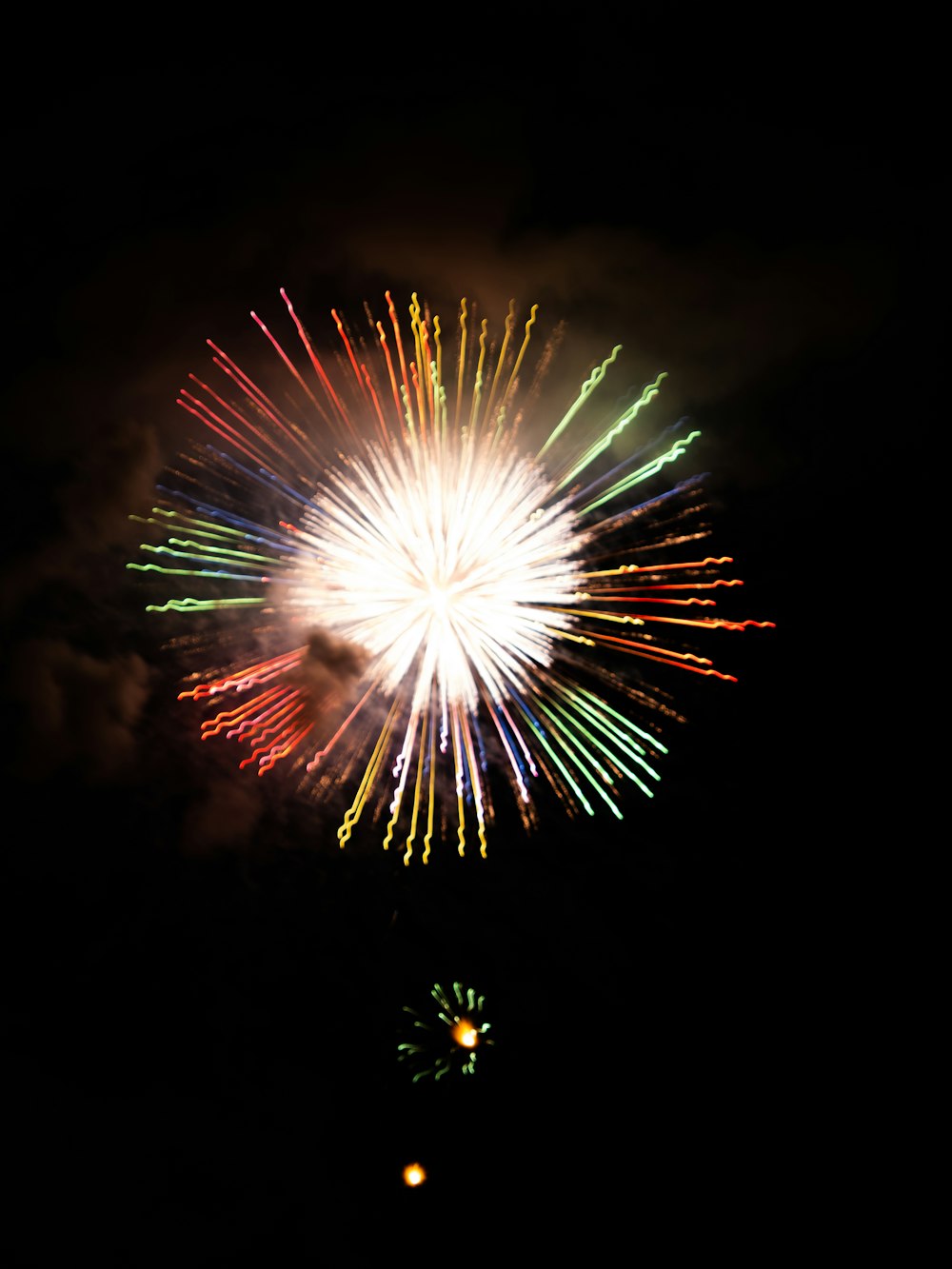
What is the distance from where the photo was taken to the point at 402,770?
9.53 meters

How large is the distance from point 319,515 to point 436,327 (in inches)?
138

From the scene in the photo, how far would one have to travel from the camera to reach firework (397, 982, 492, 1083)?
919cm

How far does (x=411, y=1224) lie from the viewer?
13.6 meters

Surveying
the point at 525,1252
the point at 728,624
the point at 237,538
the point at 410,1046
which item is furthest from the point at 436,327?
the point at 525,1252

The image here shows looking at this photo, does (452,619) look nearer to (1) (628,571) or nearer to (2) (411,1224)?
(1) (628,571)

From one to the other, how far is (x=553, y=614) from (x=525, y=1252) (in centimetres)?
1387

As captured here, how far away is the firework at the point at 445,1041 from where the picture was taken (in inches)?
362

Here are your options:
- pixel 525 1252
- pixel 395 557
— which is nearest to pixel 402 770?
pixel 395 557

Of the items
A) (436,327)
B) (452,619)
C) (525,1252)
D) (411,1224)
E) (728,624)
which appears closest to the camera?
(436,327)

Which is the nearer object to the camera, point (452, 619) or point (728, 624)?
point (728, 624)

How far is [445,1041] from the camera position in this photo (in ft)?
30.3

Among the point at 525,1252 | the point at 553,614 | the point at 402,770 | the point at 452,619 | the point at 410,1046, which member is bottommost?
the point at 525,1252

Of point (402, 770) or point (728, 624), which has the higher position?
point (402, 770)

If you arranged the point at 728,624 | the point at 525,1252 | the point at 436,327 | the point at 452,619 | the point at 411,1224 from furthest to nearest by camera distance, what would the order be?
the point at 411,1224
the point at 525,1252
the point at 452,619
the point at 728,624
the point at 436,327
